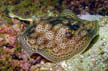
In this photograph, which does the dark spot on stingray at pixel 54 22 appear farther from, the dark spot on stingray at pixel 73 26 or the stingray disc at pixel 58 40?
the dark spot on stingray at pixel 73 26

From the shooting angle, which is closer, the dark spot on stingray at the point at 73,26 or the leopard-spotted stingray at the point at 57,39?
the leopard-spotted stingray at the point at 57,39

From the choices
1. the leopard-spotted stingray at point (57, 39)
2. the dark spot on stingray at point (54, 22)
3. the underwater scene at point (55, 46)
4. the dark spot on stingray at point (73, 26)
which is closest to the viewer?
A: the underwater scene at point (55, 46)

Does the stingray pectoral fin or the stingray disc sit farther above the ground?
the stingray disc

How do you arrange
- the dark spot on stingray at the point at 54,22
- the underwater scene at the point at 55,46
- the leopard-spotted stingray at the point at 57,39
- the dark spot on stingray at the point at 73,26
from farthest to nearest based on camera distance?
the dark spot on stingray at the point at 54,22
the dark spot on stingray at the point at 73,26
the leopard-spotted stingray at the point at 57,39
the underwater scene at the point at 55,46

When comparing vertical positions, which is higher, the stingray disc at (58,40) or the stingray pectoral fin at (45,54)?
the stingray disc at (58,40)

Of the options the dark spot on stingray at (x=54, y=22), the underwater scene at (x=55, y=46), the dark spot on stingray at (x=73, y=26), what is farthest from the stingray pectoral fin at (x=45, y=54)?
the dark spot on stingray at (x=73, y=26)

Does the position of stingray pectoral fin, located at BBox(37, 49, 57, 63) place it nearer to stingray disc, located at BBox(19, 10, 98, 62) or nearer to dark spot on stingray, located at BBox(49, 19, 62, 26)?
stingray disc, located at BBox(19, 10, 98, 62)

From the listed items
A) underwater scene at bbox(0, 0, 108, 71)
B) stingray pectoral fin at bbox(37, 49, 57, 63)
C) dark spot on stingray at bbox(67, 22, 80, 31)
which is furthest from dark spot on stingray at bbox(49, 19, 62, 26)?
stingray pectoral fin at bbox(37, 49, 57, 63)

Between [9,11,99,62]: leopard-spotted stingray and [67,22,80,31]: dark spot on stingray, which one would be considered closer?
[9,11,99,62]: leopard-spotted stingray

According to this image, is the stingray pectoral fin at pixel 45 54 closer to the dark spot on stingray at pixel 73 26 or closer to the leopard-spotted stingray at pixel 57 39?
the leopard-spotted stingray at pixel 57 39

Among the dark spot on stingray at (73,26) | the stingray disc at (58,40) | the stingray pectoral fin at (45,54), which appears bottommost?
the stingray pectoral fin at (45,54)
